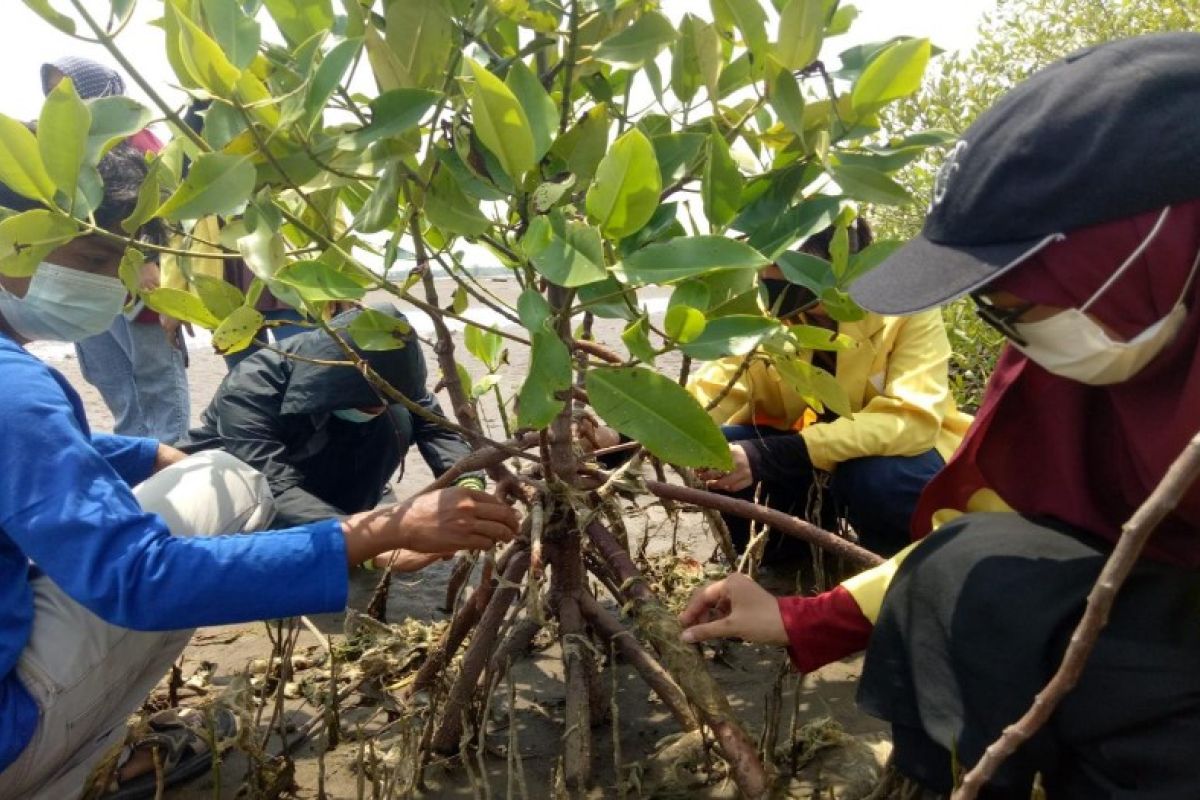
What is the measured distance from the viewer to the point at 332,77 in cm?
121

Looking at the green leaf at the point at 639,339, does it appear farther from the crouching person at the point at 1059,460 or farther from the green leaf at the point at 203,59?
the green leaf at the point at 203,59

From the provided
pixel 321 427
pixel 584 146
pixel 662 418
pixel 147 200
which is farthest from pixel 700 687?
pixel 321 427

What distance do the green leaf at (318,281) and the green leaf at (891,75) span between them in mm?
695

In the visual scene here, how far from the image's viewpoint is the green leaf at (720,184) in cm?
135

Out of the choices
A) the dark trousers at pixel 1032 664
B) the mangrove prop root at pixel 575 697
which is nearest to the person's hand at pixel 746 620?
the dark trousers at pixel 1032 664

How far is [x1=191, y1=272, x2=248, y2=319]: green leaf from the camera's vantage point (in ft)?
5.16

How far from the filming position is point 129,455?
6.91 feet

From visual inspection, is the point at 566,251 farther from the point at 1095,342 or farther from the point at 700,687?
the point at 700,687

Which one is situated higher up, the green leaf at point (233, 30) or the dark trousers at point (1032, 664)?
the green leaf at point (233, 30)

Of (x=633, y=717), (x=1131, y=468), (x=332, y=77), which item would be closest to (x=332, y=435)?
(x=633, y=717)

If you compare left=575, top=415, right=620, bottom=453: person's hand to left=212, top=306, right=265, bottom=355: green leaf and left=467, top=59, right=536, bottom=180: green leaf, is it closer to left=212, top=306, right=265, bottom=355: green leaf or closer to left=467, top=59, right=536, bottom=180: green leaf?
left=212, top=306, right=265, bottom=355: green leaf

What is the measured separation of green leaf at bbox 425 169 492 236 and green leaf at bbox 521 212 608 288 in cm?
19

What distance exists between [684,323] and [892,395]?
1.12m

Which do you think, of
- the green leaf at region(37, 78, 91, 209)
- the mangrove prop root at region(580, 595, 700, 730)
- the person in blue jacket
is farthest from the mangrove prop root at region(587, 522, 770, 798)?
the green leaf at region(37, 78, 91, 209)
